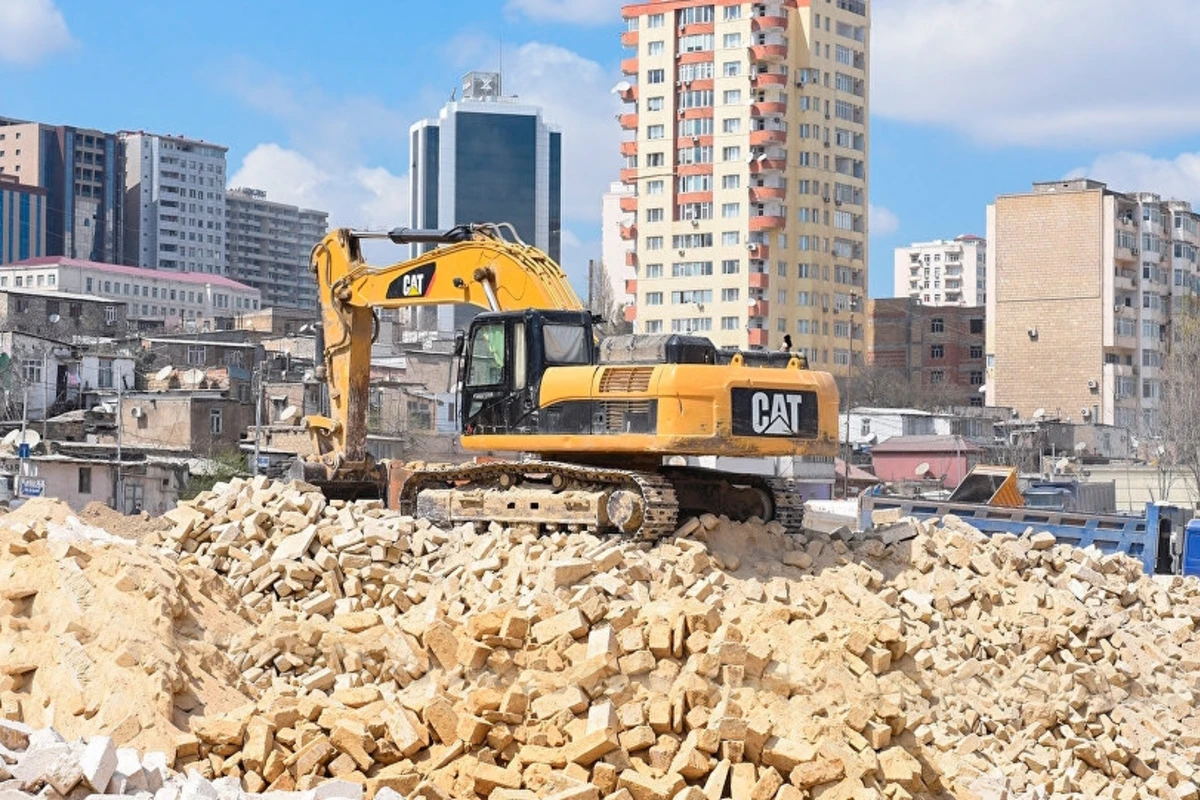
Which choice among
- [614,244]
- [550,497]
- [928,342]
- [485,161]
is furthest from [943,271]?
[550,497]

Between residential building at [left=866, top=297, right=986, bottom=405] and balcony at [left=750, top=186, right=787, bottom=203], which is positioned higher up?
balcony at [left=750, top=186, right=787, bottom=203]

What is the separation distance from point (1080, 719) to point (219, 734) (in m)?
6.82

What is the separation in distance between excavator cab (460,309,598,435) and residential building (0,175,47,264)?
121 meters

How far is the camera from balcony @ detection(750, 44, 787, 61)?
7006 cm

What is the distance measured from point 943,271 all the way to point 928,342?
77212mm

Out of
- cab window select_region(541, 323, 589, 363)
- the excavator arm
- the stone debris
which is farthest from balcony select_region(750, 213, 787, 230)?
cab window select_region(541, 323, 589, 363)

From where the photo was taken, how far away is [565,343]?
15.6 meters

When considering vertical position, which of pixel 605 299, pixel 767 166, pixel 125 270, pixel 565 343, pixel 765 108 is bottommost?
pixel 565 343

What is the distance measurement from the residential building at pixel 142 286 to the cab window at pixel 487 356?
3055 inches

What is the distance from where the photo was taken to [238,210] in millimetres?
156625

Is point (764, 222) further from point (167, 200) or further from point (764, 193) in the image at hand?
point (167, 200)

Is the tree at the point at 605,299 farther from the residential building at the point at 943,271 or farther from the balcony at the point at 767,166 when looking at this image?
the residential building at the point at 943,271

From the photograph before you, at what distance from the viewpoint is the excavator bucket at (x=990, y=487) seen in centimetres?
2386

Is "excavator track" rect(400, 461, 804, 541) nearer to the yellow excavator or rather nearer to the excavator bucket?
the yellow excavator
